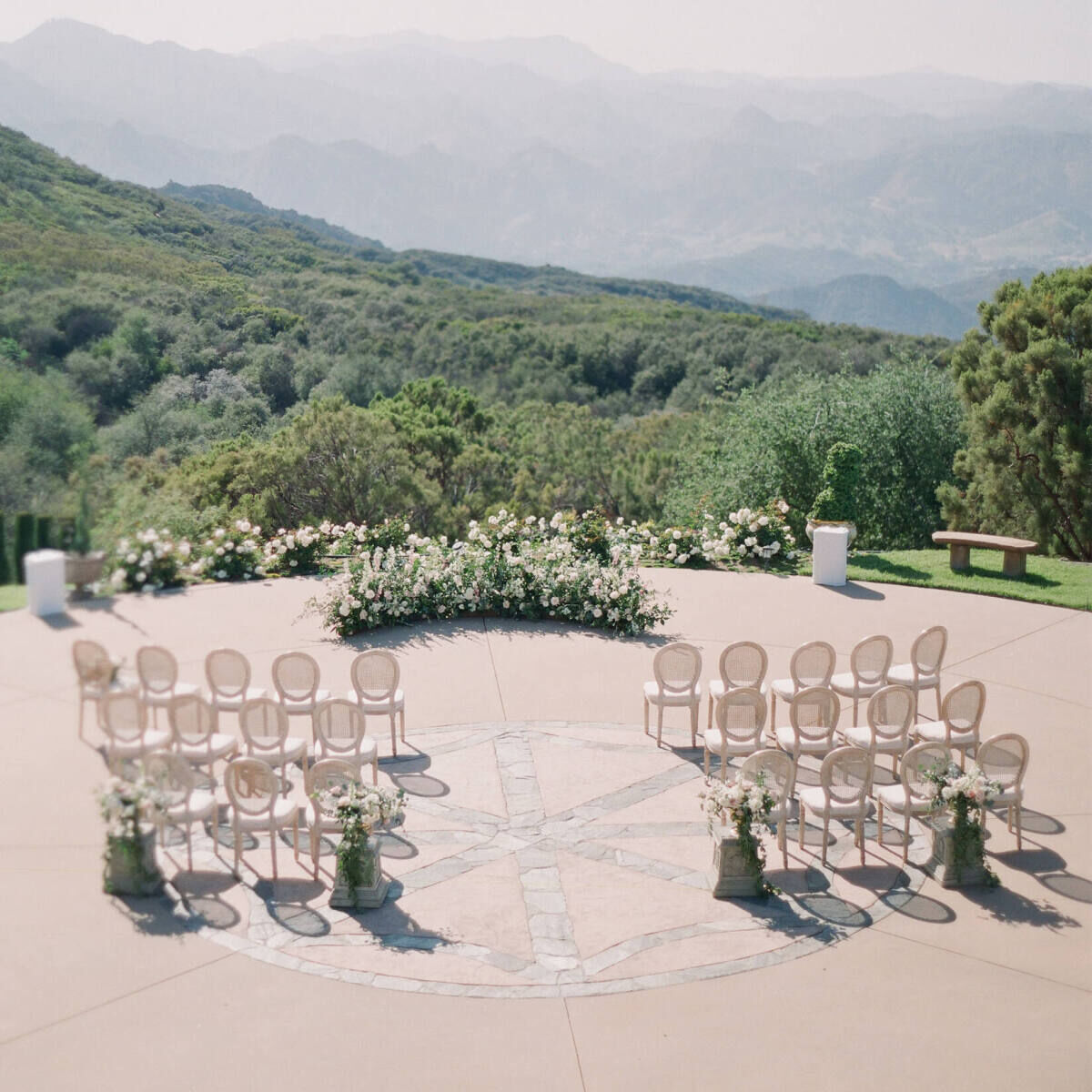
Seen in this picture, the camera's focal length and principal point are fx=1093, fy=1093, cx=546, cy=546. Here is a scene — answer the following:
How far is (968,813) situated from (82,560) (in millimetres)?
5741

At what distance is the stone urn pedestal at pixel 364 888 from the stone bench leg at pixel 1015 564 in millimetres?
11460

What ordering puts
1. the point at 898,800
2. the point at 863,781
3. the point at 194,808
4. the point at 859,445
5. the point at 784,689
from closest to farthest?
the point at 194,808 < the point at 863,781 < the point at 898,800 < the point at 784,689 < the point at 859,445

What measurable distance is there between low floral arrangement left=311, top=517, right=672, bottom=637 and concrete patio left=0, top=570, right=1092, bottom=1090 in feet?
11.6

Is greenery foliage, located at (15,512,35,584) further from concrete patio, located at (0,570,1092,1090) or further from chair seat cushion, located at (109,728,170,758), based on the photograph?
chair seat cushion, located at (109,728,170,758)

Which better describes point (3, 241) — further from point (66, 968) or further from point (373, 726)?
point (373, 726)

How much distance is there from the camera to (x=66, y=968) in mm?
6062

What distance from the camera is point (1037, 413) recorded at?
1883 cm

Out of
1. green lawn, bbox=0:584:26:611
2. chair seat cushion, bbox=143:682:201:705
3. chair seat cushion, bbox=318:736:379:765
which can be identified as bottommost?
chair seat cushion, bbox=318:736:379:765

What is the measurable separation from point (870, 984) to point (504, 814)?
118 inches

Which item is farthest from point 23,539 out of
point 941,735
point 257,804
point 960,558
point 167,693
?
point 960,558

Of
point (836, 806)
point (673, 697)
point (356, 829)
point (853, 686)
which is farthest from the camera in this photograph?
point (853, 686)

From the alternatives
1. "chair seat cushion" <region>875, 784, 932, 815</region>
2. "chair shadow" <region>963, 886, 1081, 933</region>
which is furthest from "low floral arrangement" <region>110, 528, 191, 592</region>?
"chair shadow" <region>963, 886, 1081, 933</region>

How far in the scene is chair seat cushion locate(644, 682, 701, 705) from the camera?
31.3 feet

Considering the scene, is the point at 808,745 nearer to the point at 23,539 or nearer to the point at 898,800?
the point at 898,800
